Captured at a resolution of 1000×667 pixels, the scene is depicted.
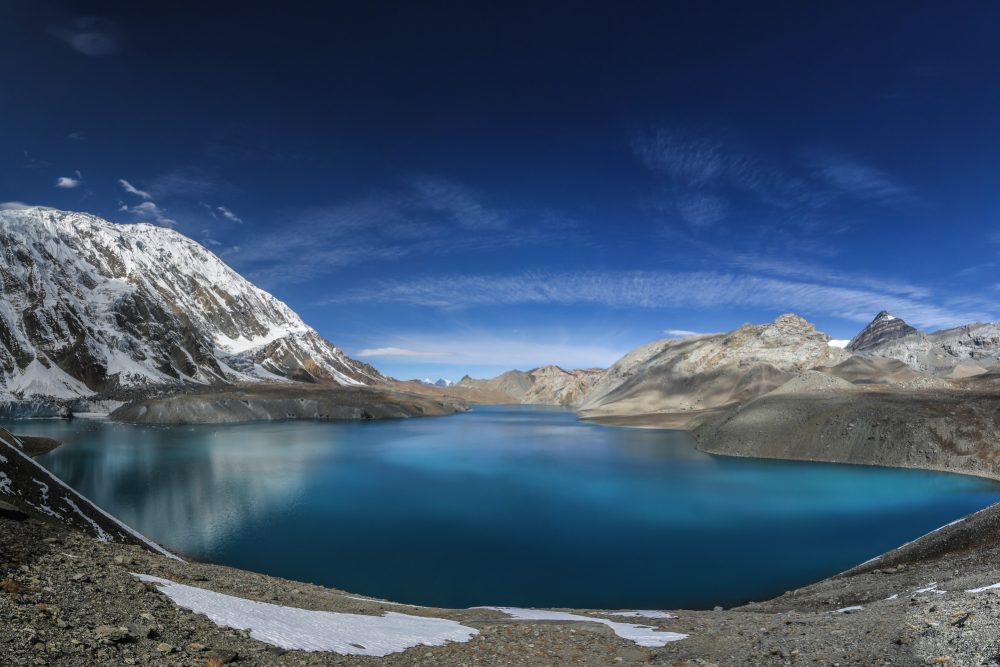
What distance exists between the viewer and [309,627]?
10.7m

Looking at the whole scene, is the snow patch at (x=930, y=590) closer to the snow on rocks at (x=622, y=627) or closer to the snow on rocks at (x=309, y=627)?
the snow on rocks at (x=622, y=627)

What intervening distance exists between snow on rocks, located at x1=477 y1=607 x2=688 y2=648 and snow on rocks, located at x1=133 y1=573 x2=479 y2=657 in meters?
4.25

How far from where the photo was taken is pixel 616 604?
22.5 metres

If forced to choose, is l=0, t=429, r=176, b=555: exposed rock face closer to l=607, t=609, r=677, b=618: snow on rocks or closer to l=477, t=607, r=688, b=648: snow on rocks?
l=477, t=607, r=688, b=648: snow on rocks

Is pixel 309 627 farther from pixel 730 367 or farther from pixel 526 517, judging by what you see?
pixel 730 367

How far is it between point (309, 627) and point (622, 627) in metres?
9.24

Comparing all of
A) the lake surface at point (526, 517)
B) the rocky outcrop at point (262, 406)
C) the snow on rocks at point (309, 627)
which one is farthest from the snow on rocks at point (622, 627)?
the rocky outcrop at point (262, 406)

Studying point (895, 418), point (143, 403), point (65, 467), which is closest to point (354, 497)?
point (65, 467)

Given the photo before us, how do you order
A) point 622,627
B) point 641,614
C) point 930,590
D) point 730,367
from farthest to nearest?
1. point 730,367
2. point 641,614
3. point 930,590
4. point 622,627

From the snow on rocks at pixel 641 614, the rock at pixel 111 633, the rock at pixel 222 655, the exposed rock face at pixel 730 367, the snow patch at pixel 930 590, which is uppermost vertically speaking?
the exposed rock face at pixel 730 367

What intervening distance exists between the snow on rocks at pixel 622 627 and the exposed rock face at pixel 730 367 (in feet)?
459

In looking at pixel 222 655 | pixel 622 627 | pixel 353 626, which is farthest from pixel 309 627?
pixel 622 627

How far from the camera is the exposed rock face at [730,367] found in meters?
156

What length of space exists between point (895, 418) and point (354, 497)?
243 ft
